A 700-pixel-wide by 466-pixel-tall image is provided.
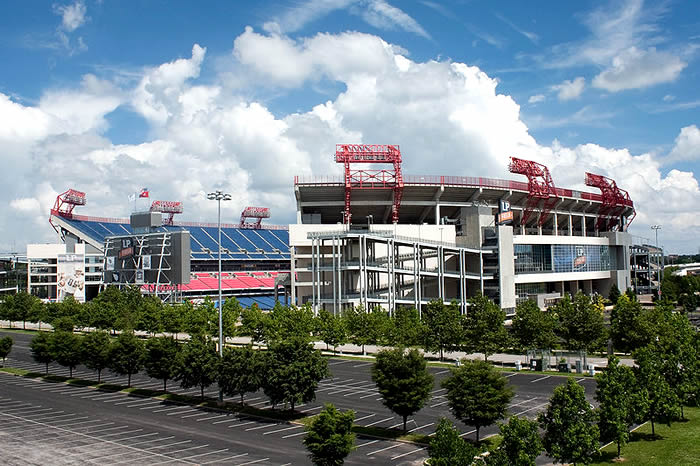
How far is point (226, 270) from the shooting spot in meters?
149

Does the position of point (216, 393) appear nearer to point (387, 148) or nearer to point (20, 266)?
point (387, 148)

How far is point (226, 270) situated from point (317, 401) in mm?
109521

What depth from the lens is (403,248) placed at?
4065 inches

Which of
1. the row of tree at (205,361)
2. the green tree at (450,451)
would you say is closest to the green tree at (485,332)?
the row of tree at (205,361)

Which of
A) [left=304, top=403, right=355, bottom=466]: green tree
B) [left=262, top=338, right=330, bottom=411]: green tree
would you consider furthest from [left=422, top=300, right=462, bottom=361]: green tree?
[left=304, top=403, right=355, bottom=466]: green tree

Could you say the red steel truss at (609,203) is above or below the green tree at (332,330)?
above

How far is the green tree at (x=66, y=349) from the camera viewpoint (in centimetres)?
5378

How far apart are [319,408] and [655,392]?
21512 millimetres

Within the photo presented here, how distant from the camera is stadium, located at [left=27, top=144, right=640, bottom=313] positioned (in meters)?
Answer: 91.0

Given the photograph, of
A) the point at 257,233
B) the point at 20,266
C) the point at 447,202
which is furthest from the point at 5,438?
the point at 257,233

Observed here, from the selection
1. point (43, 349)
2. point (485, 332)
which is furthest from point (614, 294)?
point (43, 349)

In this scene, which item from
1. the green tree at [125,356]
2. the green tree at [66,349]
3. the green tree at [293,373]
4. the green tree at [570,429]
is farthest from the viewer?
the green tree at [66,349]

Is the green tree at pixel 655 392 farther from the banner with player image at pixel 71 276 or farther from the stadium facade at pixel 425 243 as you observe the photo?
the banner with player image at pixel 71 276

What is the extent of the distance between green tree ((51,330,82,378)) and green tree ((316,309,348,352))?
26.5 metres
